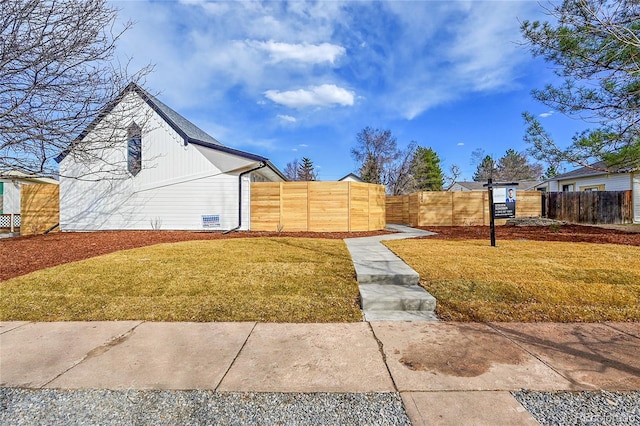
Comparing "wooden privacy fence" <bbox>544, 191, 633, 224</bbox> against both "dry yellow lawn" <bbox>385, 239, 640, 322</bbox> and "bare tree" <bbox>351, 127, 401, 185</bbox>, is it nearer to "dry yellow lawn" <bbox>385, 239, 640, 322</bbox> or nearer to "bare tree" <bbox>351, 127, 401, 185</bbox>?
"dry yellow lawn" <bbox>385, 239, 640, 322</bbox>

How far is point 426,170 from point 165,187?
111 feet

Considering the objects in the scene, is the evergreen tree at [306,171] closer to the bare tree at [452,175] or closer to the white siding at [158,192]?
the bare tree at [452,175]

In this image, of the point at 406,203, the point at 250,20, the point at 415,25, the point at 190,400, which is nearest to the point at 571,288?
the point at 190,400

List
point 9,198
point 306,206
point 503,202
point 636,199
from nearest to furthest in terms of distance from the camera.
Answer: point 503,202 → point 306,206 → point 9,198 → point 636,199

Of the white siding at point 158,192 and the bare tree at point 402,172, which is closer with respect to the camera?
the white siding at point 158,192

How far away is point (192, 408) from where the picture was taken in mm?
1914

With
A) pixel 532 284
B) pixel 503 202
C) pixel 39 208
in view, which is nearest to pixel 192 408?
pixel 532 284

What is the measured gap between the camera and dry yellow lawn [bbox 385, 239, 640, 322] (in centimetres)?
361

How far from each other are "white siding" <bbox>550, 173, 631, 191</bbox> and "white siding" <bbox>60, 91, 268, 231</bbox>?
69.0 feet

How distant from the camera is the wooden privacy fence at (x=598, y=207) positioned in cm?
1631

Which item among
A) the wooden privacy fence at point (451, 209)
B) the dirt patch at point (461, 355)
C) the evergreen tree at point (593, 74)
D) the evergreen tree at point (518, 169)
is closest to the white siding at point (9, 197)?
the dirt patch at point (461, 355)

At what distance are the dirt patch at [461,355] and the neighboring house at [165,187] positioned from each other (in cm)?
1032

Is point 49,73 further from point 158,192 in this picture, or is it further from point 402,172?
point 402,172

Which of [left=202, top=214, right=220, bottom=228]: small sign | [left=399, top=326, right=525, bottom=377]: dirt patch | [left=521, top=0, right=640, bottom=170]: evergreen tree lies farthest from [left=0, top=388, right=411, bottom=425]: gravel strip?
[left=202, top=214, right=220, bottom=228]: small sign
